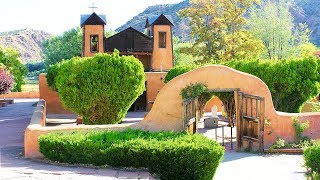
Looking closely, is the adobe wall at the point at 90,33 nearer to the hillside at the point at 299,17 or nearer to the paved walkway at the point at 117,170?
the paved walkway at the point at 117,170

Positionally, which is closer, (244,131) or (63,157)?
(63,157)

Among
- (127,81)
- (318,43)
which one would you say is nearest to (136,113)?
(127,81)

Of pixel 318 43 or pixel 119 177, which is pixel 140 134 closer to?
pixel 119 177

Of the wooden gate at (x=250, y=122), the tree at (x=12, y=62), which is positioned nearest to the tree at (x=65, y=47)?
the tree at (x=12, y=62)

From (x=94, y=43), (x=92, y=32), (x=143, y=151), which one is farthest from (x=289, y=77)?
(x=94, y=43)

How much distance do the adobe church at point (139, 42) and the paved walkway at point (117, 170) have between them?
740 inches

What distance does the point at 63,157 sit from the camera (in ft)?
41.5

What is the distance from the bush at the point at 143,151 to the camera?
11.0 m

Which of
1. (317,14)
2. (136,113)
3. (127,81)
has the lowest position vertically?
(136,113)

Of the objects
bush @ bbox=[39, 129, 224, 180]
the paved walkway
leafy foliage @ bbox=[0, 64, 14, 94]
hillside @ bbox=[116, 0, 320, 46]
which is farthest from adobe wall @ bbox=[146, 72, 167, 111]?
hillside @ bbox=[116, 0, 320, 46]

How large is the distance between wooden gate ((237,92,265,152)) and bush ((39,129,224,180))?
4594 millimetres

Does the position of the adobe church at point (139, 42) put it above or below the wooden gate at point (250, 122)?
above

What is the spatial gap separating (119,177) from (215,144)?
2632 mm

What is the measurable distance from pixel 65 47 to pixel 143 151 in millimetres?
52740
